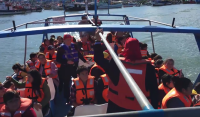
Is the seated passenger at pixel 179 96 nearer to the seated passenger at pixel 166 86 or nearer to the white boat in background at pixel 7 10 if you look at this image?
the seated passenger at pixel 166 86

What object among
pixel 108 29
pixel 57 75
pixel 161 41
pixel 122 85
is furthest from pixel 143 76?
pixel 161 41

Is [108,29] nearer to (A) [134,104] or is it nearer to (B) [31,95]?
(A) [134,104]

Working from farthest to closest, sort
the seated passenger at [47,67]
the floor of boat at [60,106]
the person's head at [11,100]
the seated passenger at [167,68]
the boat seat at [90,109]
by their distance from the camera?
the seated passenger at [47,67], the seated passenger at [167,68], the floor of boat at [60,106], the boat seat at [90,109], the person's head at [11,100]

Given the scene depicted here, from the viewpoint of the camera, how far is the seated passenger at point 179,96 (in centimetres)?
237

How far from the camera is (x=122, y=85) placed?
212cm

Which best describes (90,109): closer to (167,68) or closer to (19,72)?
(167,68)

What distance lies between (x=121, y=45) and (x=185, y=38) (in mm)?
13298

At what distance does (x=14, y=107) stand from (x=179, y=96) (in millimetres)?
1833

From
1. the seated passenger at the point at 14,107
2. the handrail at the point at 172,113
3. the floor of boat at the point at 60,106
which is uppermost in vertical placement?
the handrail at the point at 172,113

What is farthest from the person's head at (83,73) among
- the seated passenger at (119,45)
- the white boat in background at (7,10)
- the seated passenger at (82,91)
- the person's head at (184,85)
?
the white boat in background at (7,10)

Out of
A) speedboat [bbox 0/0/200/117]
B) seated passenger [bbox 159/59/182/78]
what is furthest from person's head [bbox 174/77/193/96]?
seated passenger [bbox 159/59/182/78]

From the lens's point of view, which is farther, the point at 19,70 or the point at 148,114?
the point at 19,70

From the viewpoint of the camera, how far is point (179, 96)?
2396 mm

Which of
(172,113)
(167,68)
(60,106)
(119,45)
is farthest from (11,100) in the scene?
(119,45)
